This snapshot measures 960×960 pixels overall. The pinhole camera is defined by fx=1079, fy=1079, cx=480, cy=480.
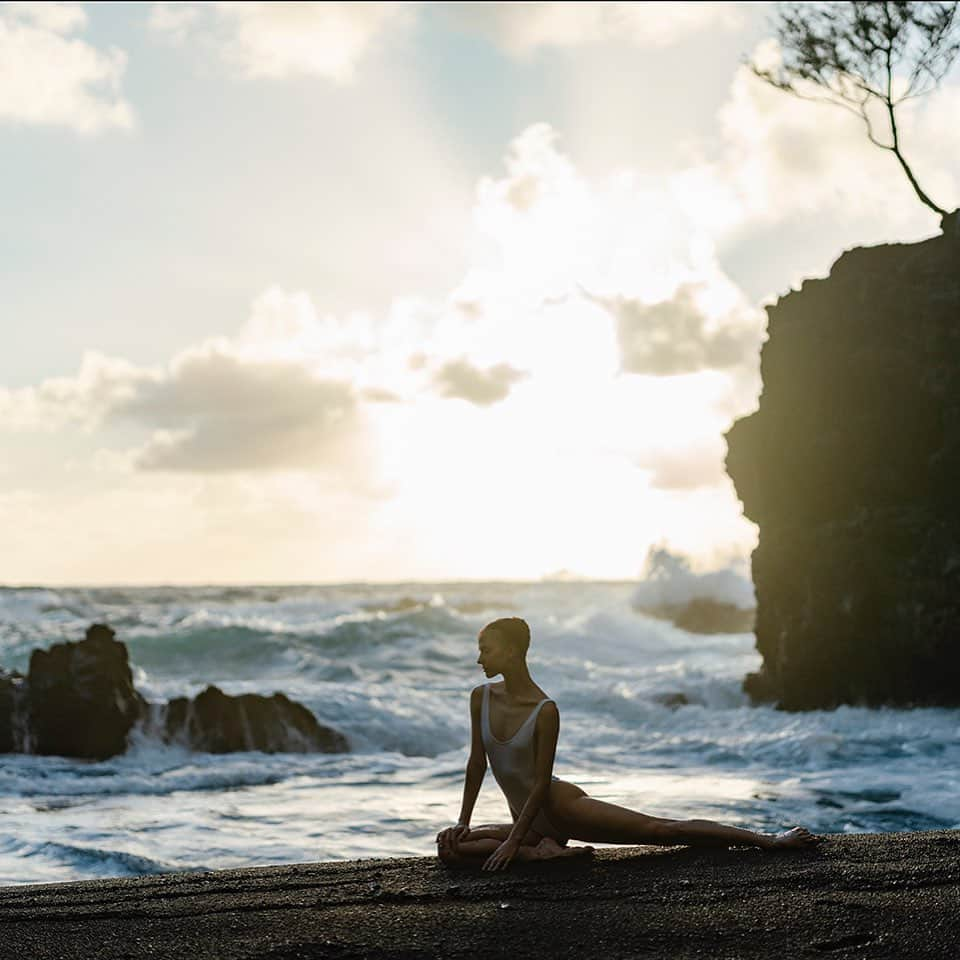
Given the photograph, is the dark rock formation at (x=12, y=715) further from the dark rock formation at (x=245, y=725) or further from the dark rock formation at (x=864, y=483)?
the dark rock formation at (x=864, y=483)

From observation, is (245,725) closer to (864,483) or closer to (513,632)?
(864,483)

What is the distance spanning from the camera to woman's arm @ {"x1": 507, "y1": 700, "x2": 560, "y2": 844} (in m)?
5.74

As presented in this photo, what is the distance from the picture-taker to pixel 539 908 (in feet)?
16.3

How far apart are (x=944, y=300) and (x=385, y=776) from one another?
12.1m

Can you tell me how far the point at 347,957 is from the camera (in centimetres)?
437

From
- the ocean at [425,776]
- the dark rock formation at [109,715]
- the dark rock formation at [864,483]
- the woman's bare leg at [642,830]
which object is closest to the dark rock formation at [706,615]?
the ocean at [425,776]

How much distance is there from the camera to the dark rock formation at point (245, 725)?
1641 cm

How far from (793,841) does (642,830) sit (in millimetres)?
834

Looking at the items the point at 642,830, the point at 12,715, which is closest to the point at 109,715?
the point at 12,715

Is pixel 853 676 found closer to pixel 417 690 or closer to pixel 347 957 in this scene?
pixel 417 690

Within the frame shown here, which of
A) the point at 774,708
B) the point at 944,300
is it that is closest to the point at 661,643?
the point at 774,708

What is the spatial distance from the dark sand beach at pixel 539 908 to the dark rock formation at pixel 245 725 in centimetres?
1061

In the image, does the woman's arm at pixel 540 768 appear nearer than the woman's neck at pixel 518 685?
Yes

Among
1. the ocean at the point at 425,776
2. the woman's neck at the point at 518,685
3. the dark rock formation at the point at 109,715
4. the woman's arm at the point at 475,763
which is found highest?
the woman's neck at the point at 518,685
